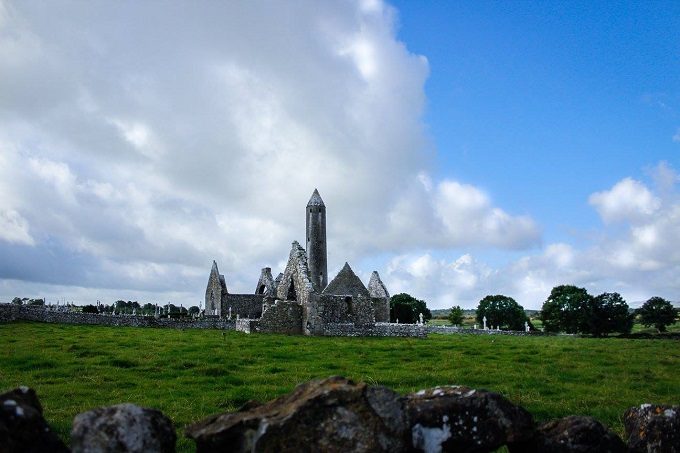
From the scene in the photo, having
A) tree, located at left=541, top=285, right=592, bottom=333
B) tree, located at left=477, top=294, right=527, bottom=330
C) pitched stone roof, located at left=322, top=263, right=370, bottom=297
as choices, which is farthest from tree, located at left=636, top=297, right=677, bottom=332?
pitched stone roof, located at left=322, top=263, right=370, bottom=297

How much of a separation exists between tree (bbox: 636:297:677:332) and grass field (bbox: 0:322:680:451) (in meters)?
59.6

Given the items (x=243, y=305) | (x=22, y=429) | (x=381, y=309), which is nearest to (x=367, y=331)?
(x=381, y=309)

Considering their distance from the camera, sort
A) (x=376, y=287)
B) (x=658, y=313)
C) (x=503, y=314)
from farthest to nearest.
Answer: (x=503, y=314) → (x=658, y=313) → (x=376, y=287)

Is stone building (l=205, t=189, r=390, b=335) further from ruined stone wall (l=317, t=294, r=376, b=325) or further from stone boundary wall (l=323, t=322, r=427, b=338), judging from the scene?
stone boundary wall (l=323, t=322, r=427, b=338)

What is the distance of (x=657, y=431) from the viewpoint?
6992 mm

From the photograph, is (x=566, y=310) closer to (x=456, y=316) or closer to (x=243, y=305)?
(x=456, y=316)

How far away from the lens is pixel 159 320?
4578 cm

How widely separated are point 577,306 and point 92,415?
72.6 metres

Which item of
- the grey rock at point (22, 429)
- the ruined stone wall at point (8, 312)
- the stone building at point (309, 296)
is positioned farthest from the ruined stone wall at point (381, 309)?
the grey rock at point (22, 429)

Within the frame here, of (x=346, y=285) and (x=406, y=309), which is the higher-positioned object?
(x=346, y=285)

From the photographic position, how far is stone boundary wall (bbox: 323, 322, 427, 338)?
3747 centimetres

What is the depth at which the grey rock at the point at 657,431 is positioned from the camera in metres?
6.91

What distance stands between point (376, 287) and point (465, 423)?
50249 mm

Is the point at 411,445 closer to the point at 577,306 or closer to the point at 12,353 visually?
the point at 12,353
